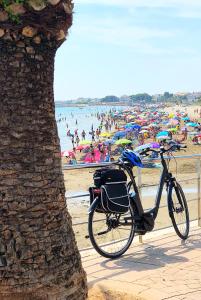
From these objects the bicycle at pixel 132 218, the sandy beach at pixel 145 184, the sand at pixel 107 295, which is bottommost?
the sandy beach at pixel 145 184

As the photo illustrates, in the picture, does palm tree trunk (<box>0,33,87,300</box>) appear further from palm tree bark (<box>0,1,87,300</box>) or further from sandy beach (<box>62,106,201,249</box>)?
sandy beach (<box>62,106,201,249</box>)

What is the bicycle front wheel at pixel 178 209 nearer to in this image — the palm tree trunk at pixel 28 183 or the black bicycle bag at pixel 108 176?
the black bicycle bag at pixel 108 176

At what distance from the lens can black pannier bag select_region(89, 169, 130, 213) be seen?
462cm

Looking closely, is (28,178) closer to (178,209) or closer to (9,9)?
(9,9)

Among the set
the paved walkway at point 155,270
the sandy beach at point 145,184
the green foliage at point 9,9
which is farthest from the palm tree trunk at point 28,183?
the sandy beach at point 145,184

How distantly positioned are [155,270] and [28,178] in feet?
7.41

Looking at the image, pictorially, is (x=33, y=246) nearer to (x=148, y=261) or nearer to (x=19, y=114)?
(x=19, y=114)

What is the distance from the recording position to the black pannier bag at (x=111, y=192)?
4617mm

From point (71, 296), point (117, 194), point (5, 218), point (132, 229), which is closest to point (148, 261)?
point (132, 229)

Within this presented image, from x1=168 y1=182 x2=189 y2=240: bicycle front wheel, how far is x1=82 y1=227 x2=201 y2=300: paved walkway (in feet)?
0.39

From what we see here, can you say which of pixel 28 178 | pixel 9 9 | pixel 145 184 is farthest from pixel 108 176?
pixel 145 184

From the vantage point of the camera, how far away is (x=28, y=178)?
264cm

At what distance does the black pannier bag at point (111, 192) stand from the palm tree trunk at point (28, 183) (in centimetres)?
188

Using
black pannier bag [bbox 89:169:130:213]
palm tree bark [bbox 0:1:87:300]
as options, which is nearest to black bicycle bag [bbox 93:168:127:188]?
black pannier bag [bbox 89:169:130:213]
